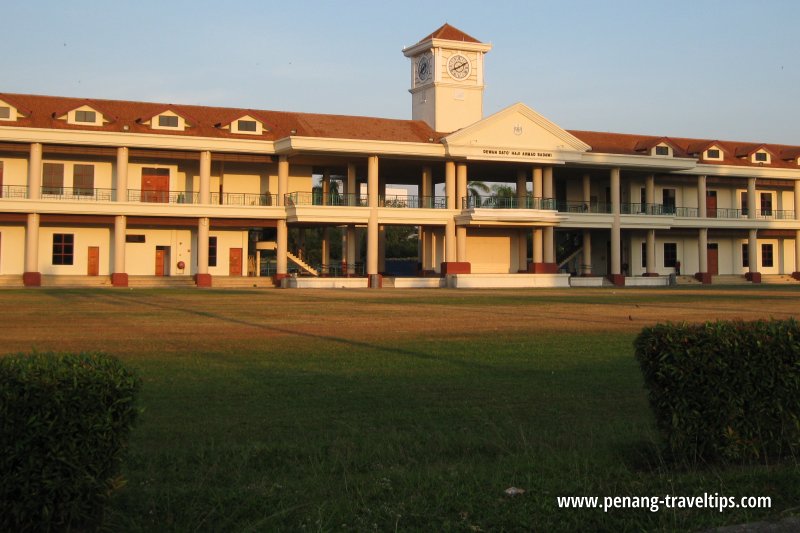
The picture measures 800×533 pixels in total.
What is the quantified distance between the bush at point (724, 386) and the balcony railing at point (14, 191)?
1958 inches

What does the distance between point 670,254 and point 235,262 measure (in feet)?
109

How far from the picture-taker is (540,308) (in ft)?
100

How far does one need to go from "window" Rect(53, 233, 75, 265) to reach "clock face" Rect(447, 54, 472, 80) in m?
Answer: 26.6

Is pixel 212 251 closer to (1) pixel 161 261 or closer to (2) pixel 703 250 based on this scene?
(1) pixel 161 261

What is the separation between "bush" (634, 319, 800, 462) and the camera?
718 centimetres

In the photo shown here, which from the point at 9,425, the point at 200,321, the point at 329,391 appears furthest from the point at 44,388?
the point at 200,321

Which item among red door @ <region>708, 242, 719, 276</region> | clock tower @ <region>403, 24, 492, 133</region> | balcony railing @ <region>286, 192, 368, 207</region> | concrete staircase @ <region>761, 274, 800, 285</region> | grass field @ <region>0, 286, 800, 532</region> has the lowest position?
grass field @ <region>0, 286, 800, 532</region>

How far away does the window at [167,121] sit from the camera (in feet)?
171

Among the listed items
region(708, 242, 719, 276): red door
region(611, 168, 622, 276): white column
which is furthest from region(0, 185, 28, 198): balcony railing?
region(708, 242, 719, 276): red door

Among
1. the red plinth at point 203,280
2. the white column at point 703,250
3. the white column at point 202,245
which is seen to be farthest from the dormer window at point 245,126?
the white column at point 703,250

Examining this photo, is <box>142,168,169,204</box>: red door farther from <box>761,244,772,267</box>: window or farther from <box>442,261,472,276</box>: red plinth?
<box>761,244,772,267</box>: window

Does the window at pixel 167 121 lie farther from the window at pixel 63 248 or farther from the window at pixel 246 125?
the window at pixel 63 248

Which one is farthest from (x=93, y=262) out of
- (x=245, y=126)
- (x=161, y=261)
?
(x=245, y=126)

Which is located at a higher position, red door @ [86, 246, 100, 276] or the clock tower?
the clock tower
